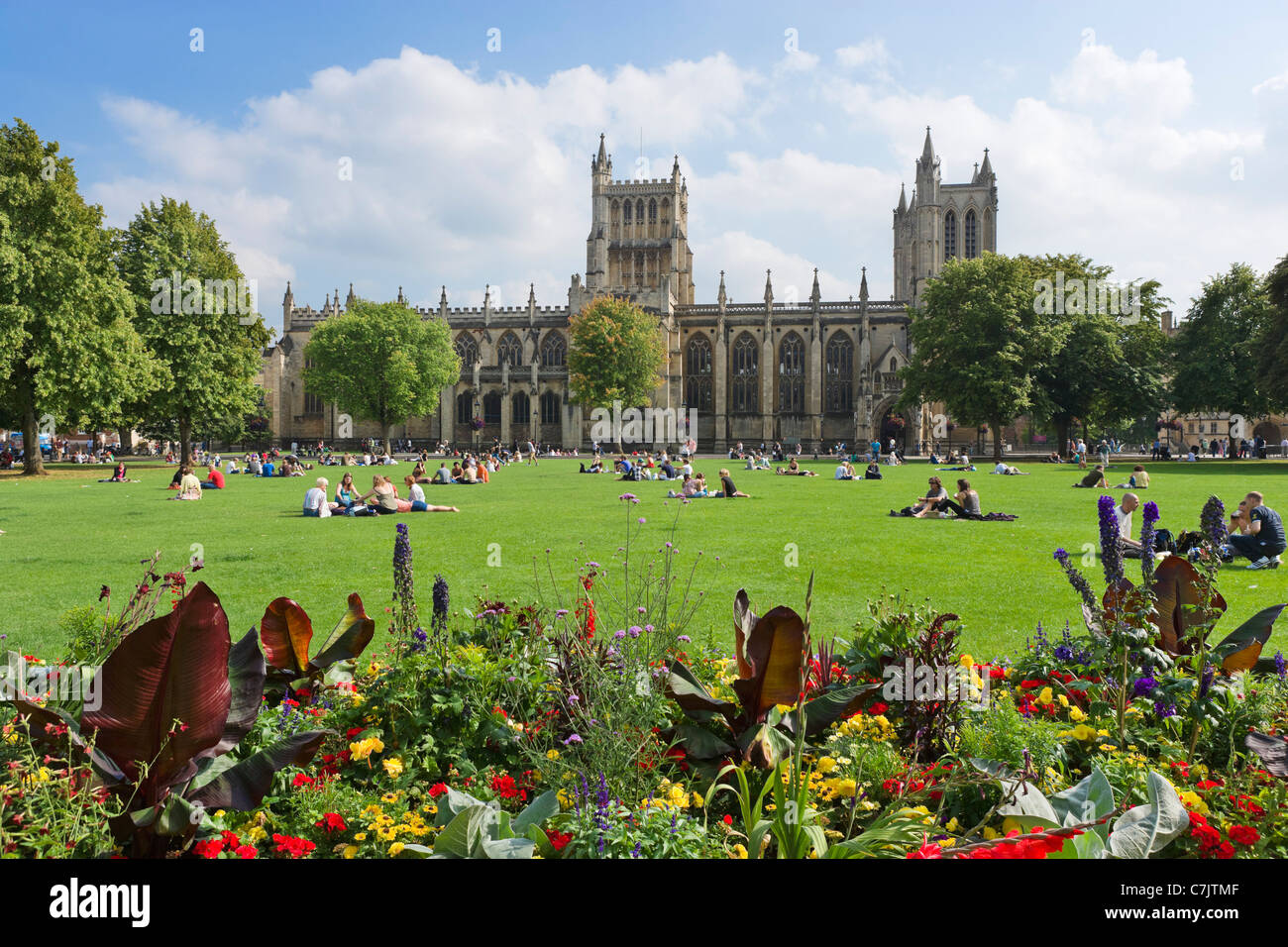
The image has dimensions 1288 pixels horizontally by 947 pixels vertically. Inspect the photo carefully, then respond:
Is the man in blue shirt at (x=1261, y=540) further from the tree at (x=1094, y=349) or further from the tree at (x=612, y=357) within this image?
Result: the tree at (x=612, y=357)

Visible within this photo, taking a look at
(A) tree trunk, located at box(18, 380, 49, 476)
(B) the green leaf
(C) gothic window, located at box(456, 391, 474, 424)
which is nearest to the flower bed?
(B) the green leaf

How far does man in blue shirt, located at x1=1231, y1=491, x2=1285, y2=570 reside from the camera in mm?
9430

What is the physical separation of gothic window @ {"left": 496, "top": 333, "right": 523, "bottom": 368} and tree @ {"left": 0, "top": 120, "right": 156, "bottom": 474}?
150 feet

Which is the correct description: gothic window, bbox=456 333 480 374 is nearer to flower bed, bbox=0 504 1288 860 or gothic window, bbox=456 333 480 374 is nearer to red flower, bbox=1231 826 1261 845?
flower bed, bbox=0 504 1288 860

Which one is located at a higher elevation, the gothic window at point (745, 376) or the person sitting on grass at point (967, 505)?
the gothic window at point (745, 376)

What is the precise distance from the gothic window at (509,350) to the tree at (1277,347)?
57340 mm

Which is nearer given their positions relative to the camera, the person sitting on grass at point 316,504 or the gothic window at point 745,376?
the person sitting on grass at point 316,504

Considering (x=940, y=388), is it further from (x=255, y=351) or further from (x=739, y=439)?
(x=255, y=351)

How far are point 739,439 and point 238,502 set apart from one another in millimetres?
57028

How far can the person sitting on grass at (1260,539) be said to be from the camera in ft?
30.9

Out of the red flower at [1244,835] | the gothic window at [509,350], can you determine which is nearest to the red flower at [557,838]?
the red flower at [1244,835]

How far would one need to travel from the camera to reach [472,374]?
72062mm
